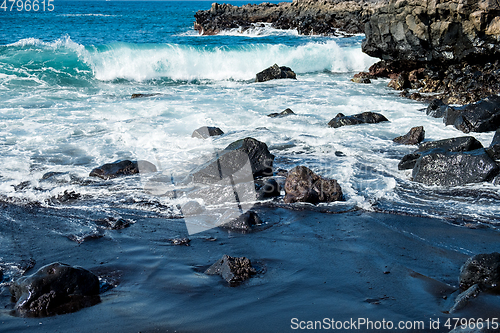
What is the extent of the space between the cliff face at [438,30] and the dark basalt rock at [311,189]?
9305 mm

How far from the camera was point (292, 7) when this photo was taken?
4481 cm

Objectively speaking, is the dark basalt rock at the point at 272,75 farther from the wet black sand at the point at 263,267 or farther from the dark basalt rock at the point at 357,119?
the wet black sand at the point at 263,267

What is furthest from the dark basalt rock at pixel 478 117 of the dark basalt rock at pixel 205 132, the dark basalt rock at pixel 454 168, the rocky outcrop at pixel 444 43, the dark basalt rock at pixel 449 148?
the dark basalt rock at pixel 205 132

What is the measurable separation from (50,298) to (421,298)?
118 inches

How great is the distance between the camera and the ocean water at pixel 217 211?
11.3 ft

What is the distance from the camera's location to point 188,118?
11.2 m

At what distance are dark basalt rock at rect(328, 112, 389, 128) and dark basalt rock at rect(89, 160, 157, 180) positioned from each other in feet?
15.7

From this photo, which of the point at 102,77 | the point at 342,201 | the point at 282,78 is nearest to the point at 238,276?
the point at 342,201

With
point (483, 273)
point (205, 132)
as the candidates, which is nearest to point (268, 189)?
point (483, 273)

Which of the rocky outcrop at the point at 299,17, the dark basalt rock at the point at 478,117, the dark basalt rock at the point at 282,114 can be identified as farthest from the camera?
the rocky outcrop at the point at 299,17

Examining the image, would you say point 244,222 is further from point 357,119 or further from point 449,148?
point 357,119

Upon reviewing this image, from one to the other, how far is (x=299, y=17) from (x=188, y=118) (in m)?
33.9

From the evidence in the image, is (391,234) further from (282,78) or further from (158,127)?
(282,78)

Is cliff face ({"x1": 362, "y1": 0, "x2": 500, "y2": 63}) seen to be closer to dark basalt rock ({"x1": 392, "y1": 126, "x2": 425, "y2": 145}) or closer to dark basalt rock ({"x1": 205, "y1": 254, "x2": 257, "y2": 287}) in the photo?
dark basalt rock ({"x1": 392, "y1": 126, "x2": 425, "y2": 145})
